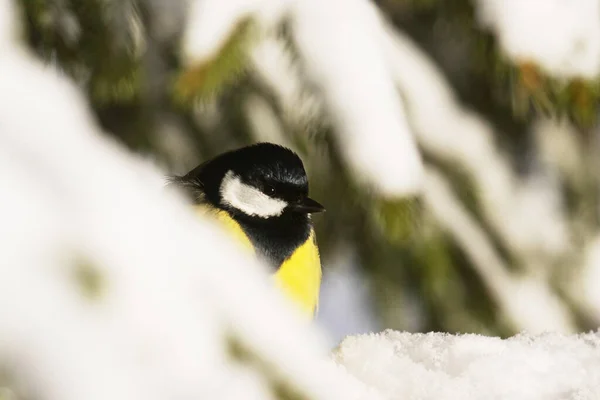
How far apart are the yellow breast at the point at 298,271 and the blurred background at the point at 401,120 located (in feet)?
0.41

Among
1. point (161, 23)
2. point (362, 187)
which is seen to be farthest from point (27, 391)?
point (161, 23)

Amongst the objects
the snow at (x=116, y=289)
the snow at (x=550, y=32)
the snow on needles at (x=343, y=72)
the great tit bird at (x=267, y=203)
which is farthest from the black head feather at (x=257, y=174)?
the snow at (x=116, y=289)

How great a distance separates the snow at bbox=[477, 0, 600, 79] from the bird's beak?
47 centimetres

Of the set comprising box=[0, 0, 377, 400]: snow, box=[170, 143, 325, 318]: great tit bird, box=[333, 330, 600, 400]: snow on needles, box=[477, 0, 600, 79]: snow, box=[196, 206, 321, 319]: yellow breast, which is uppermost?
box=[477, 0, 600, 79]: snow

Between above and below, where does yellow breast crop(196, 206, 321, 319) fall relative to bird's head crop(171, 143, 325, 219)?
below

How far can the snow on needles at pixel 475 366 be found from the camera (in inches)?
27.1

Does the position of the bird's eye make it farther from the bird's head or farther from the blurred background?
the blurred background

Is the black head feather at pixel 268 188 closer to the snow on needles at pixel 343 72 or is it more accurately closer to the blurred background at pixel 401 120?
the blurred background at pixel 401 120

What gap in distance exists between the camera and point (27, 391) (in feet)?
0.94

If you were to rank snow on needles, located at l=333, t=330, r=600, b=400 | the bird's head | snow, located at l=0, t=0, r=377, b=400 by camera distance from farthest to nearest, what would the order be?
the bird's head → snow on needles, located at l=333, t=330, r=600, b=400 → snow, located at l=0, t=0, r=377, b=400

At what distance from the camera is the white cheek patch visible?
149 cm

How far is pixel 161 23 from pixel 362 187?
25.9 inches

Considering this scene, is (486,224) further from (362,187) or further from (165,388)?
(165,388)

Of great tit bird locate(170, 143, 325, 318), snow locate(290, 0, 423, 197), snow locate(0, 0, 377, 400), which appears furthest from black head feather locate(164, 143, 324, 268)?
snow locate(0, 0, 377, 400)
